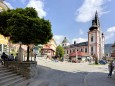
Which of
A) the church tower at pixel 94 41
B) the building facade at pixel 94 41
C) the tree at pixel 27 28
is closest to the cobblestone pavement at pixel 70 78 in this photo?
the tree at pixel 27 28

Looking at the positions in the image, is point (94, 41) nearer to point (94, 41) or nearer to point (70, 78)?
point (94, 41)

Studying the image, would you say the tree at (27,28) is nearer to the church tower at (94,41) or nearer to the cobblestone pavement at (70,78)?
the cobblestone pavement at (70,78)

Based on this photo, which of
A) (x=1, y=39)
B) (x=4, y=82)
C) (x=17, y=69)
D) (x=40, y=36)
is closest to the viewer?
(x=4, y=82)

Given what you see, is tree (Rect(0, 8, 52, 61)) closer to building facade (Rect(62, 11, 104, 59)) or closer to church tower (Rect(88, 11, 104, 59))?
building facade (Rect(62, 11, 104, 59))

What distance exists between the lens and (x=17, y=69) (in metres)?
21.5

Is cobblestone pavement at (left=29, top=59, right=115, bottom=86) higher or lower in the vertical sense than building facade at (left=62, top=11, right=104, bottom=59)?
lower

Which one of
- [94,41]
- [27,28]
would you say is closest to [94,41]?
[94,41]

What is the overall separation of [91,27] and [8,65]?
114 m

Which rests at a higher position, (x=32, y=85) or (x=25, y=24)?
(x=25, y=24)

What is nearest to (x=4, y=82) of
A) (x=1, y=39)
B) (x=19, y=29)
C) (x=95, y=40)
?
(x=19, y=29)

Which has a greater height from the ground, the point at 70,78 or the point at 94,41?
the point at 94,41

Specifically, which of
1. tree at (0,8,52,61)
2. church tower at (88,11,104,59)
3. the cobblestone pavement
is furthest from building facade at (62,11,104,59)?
tree at (0,8,52,61)

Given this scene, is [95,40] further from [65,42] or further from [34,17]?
[34,17]

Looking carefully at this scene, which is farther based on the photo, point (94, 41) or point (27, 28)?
point (94, 41)
